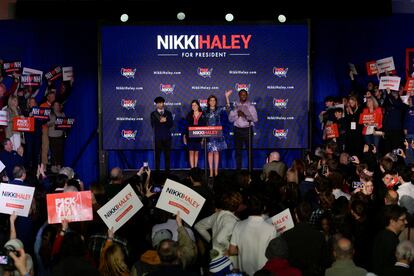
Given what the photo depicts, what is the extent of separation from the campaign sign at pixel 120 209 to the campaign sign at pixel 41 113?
351 inches

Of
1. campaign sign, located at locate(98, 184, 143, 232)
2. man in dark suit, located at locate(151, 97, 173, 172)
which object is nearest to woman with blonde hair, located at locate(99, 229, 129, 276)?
campaign sign, located at locate(98, 184, 143, 232)

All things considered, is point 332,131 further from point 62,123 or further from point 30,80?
point 30,80

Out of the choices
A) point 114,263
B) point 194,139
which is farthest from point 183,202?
point 194,139

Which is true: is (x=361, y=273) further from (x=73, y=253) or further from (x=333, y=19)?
(x=333, y=19)

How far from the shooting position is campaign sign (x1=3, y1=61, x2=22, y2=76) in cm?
1906

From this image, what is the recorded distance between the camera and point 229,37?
1869 centimetres

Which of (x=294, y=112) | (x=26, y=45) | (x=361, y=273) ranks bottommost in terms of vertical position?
(x=361, y=273)

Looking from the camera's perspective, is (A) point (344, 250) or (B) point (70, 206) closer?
(A) point (344, 250)

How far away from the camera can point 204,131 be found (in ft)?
53.3

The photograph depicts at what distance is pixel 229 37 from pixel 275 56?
39.1 inches

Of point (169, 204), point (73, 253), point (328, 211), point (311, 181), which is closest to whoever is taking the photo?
point (73, 253)

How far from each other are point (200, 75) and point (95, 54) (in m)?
2.63

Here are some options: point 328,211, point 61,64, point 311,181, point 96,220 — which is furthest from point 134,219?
point 61,64

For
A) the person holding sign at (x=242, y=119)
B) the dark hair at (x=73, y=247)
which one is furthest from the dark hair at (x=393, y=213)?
the person holding sign at (x=242, y=119)
